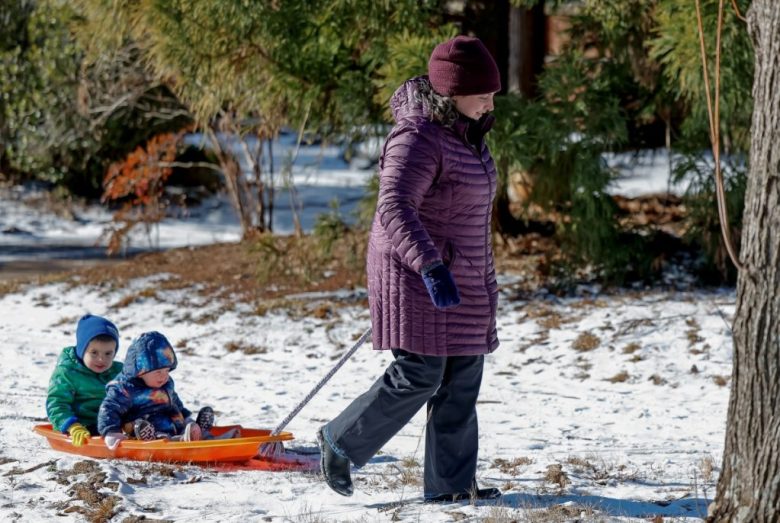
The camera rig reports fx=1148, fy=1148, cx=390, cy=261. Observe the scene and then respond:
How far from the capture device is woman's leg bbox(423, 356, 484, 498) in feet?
14.1

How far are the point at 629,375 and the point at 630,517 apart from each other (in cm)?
329

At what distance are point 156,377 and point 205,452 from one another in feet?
1.60

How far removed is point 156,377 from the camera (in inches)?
208

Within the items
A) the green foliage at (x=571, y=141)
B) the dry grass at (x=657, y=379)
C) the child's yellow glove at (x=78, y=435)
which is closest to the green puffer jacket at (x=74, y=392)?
the child's yellow glove at (x=78, y=435)

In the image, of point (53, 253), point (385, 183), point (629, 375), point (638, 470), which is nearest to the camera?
point (385, 183)

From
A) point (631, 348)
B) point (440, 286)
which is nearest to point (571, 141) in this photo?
point (631, 348)

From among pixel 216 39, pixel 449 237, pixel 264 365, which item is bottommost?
pixel 264 365

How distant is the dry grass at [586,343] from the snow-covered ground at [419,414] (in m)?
0.01

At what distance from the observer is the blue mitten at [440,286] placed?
12.7 feet

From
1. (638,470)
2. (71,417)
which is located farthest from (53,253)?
(638,470)

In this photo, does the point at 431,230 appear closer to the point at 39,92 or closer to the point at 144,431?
the point at 144,431

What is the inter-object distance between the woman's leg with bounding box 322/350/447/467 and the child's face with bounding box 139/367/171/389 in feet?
4.37

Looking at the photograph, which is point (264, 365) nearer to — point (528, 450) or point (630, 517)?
point (528, 450)

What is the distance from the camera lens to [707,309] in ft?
27.7
